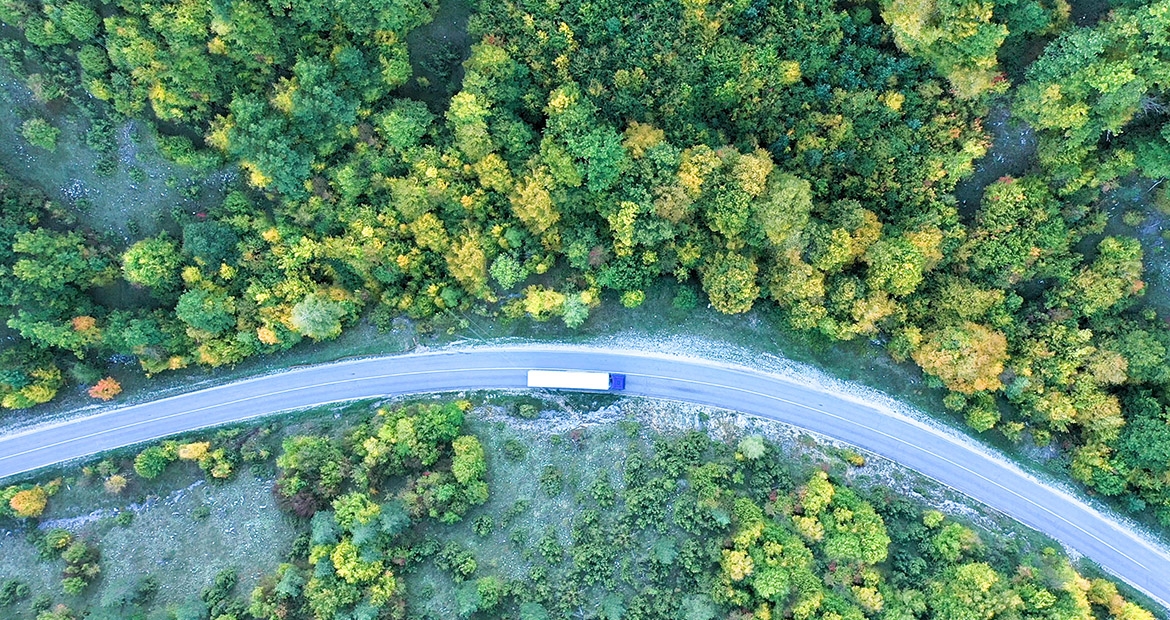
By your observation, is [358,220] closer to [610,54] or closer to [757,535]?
[610,54]

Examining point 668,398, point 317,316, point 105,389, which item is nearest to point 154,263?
point 105,389

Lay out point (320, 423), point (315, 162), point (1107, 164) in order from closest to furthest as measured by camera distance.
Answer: point (1107, 164) → point (315, 162) → point (320, 423)

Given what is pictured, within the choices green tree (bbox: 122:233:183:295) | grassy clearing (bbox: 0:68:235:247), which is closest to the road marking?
green tree (bbox: 122:233:183:295)

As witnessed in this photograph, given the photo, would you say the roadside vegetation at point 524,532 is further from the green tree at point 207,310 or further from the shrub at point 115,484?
the green tree at point 207,310

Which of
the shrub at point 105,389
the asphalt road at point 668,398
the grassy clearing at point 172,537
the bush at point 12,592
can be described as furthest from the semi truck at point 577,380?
the bush at point 12,592

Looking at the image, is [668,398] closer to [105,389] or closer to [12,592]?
[105,389]

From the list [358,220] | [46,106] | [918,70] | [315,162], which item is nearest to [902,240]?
[918,70]

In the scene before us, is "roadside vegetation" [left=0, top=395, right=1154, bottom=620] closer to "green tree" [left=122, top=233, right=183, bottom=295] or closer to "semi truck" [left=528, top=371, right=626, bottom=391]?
"semi truck" [left=528, top=371, right=626, bottom=391]
